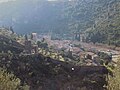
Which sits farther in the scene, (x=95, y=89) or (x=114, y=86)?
(x=95, y=89)

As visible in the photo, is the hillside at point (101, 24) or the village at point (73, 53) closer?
the village at point (73, 53)

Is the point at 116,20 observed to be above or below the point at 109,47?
above

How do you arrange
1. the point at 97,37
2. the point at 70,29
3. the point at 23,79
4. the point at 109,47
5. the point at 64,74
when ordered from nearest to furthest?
the point at 23,79
the point at 64,74
the point at 109,47
the point at 97,37
the point at 70,29

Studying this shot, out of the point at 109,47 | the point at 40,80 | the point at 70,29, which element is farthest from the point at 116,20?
the point at 40,80

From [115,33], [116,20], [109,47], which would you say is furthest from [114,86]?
[116,20]

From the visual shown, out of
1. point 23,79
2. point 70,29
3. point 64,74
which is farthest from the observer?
point 70,29

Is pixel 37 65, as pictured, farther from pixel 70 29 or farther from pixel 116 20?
pixel 70 29

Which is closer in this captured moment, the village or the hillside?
the village

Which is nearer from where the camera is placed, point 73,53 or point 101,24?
point 73,53

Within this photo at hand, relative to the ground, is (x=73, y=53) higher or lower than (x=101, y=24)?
lower
